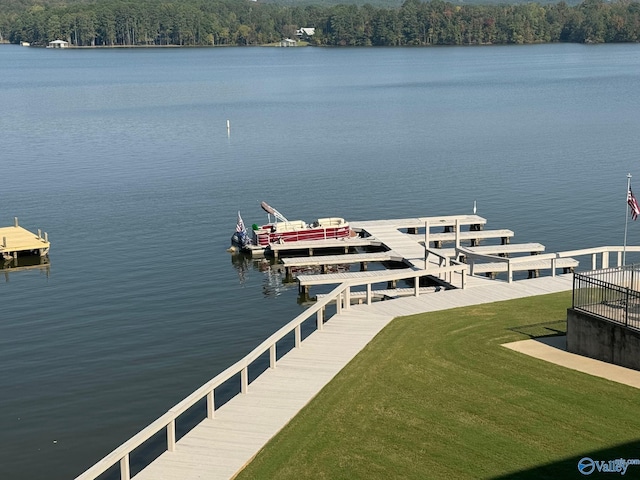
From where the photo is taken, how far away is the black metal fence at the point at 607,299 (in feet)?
→ 75.4

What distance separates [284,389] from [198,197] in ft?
126

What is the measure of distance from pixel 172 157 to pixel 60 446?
54426 millimetres

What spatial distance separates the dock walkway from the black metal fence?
5.79 m

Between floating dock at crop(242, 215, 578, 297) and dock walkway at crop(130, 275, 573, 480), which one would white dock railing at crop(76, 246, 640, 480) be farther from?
floating dock at crop(242, 215, 578, 297)

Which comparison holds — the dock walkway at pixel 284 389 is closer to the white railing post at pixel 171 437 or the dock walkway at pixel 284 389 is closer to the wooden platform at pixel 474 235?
the white railing post at pixel 171 437

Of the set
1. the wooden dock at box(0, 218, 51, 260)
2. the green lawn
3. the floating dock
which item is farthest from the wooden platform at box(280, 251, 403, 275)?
the green lawn

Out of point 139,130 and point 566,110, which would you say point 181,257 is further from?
point 566,110

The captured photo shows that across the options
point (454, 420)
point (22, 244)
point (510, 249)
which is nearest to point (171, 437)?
point (454, 420)

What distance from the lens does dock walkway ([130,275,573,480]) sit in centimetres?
1911

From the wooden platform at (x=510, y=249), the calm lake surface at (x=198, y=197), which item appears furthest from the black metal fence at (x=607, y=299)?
the wooden platform at (x=510, y=249)

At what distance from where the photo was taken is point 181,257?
150 ft

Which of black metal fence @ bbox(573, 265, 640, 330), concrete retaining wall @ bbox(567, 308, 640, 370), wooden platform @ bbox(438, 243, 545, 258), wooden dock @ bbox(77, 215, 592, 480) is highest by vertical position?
black metal fence @ bbox(573, 265, 640, 330)

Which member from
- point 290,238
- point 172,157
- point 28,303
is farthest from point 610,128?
point 28,303
